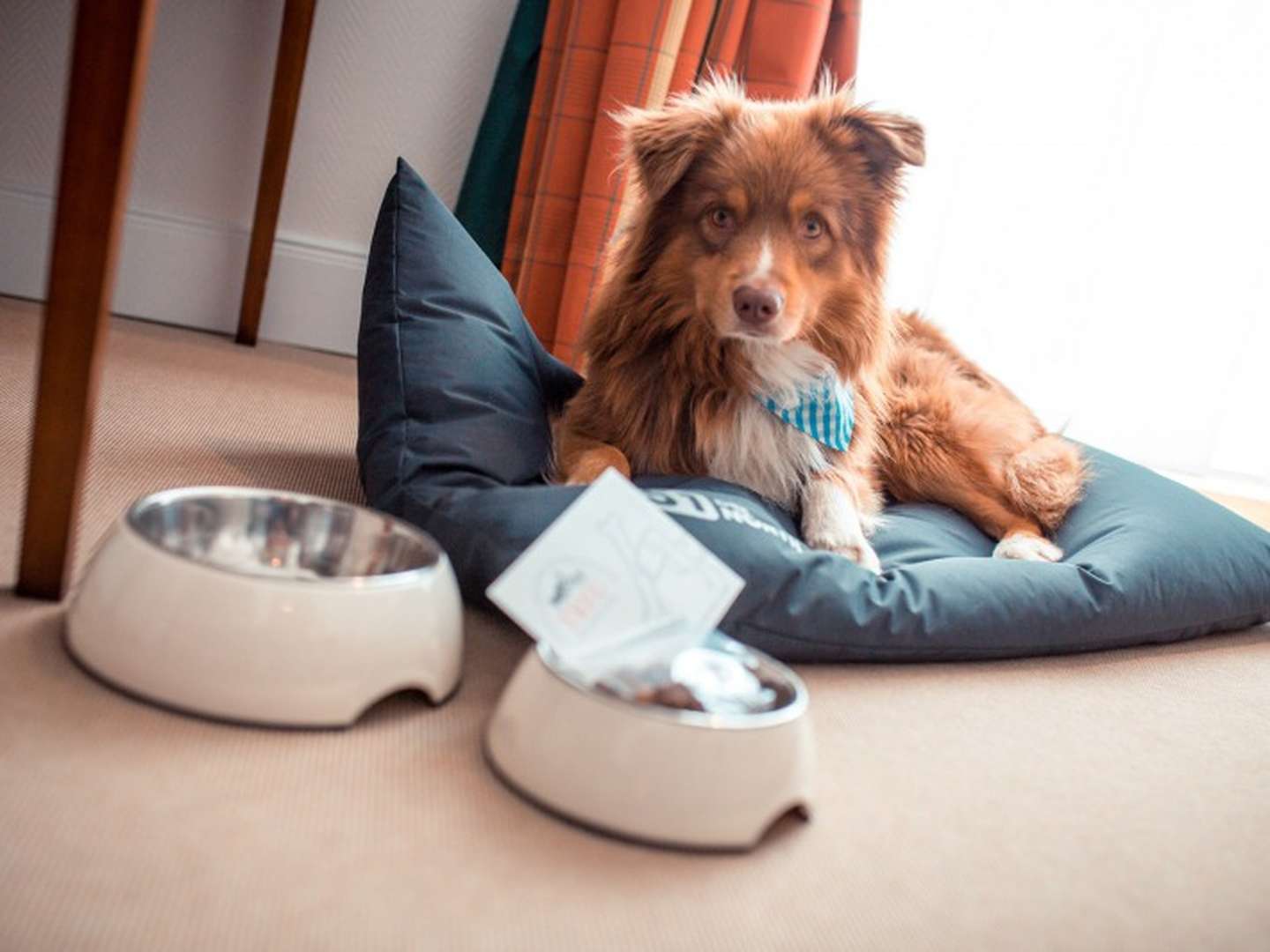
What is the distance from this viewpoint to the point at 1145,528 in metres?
2.38

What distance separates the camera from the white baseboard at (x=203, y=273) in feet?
11.8

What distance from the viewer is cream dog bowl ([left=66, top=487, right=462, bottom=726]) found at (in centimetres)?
129

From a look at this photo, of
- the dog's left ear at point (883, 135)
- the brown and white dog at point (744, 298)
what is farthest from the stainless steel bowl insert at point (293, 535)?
the dog's left ear at point (883, 135)

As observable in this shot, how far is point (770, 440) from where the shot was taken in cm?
231

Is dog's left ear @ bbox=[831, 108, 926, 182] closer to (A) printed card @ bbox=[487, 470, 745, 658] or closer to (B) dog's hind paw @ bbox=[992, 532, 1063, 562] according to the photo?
(B) dog's hind paw @ bbox=[992, 532, 1063, 562]

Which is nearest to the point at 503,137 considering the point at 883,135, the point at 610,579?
the point at 883,135

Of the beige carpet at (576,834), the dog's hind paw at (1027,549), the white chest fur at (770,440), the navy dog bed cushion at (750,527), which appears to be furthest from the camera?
the dog's hind paw at (1027,549)

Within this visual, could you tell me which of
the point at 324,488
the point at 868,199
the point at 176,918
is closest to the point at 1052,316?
the point at 868,199

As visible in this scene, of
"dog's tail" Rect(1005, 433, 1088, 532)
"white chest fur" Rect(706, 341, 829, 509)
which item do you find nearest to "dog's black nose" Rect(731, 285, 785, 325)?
"white chest fur" Rect(706, 341, 829, 509)

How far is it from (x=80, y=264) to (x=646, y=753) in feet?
2.75

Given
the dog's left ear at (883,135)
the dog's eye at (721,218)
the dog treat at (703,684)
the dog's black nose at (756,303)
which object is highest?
the dog's left ear at (883,135)

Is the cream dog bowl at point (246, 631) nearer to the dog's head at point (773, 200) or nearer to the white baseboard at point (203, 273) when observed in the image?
the dog's head at point (773, 200)

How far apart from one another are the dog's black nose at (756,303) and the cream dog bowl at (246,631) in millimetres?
833

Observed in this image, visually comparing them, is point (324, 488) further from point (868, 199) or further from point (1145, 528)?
point (1145, 528)
